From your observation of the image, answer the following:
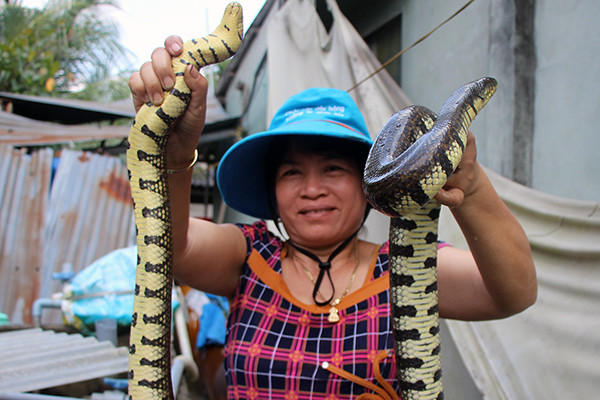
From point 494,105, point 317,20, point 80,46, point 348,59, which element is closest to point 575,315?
point 494,105

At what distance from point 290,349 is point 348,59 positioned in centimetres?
297

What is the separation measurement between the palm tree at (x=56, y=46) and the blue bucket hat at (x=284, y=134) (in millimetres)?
10604

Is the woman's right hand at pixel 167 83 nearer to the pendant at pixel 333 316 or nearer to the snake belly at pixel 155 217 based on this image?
the snake belly at pixel 155 217

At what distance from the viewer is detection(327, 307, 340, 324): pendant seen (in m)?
1.49

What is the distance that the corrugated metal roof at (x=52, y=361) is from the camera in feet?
6.03

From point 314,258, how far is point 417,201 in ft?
2.71

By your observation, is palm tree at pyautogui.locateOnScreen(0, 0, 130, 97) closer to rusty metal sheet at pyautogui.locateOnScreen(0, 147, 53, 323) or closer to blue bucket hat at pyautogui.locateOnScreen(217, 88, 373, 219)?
rusty metal sheet at pyautogui.locateOnScreen(0, 147, 53, 323)

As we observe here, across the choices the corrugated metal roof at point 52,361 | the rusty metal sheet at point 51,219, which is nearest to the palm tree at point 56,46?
the rusty metal sheet at point 51,219

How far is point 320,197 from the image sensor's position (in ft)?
5.37

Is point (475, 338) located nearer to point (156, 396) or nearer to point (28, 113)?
point (156, 396)

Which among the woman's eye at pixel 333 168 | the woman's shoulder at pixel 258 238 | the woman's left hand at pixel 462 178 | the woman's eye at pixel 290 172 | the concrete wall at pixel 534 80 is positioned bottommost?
the woman's shoulder at pixel 258 238

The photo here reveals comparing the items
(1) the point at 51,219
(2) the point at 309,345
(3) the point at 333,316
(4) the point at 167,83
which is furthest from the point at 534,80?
(1) the point at 51,219

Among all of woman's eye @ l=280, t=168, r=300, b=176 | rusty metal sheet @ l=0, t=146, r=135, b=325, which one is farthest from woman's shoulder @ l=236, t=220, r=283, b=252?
rusty metal sheet @ l=0, t=146, r=135, b=325

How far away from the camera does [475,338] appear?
7.85 feet
